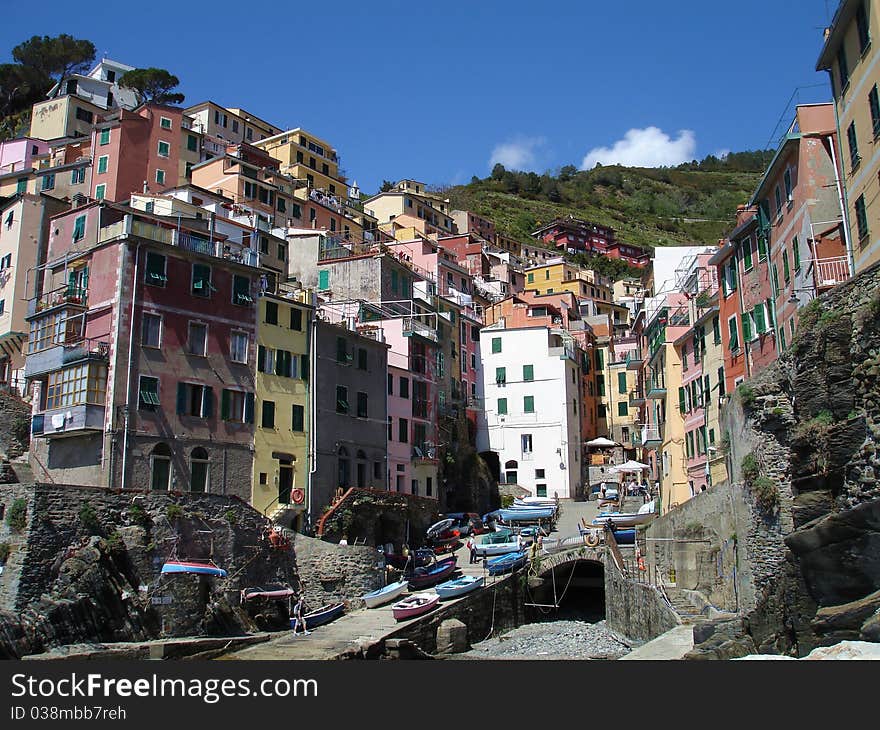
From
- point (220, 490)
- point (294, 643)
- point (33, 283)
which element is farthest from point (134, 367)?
point (33, 283)

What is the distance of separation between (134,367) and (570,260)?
386ft

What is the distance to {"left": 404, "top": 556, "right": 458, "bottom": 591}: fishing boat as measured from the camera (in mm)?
48531

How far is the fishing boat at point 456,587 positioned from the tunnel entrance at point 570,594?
6.52 m

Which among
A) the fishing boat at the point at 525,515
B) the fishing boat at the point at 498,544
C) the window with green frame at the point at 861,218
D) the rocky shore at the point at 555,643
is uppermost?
the window with green frame at the point at 861,218

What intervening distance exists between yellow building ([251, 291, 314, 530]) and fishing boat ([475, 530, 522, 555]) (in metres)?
11.4

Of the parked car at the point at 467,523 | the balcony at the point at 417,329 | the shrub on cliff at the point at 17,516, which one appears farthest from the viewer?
the balcony at the point at 417,329

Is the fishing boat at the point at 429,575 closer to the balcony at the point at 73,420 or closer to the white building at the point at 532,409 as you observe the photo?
the balcony at the point at 73,420

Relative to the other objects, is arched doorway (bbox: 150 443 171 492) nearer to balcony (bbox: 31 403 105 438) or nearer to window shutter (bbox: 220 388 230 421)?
balcony (bbox: 31 403 105 438)

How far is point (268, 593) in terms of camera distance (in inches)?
1678

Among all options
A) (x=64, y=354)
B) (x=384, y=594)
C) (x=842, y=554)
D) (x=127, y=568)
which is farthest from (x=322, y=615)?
(x=842, y=554)

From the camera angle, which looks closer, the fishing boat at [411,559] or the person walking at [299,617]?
the person walking at [299,617]

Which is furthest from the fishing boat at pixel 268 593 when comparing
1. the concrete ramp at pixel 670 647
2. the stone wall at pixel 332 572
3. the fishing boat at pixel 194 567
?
the concrete ramp at pixel 670 647

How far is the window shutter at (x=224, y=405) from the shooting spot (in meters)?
47.0

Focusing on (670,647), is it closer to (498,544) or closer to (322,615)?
(322,615)
